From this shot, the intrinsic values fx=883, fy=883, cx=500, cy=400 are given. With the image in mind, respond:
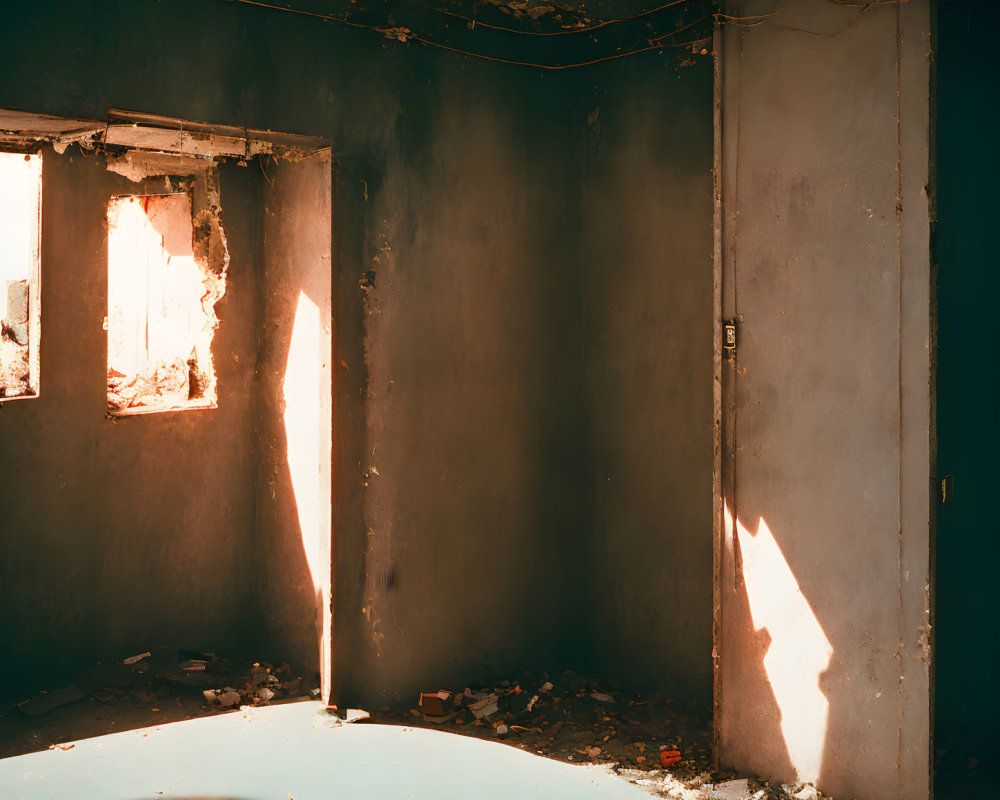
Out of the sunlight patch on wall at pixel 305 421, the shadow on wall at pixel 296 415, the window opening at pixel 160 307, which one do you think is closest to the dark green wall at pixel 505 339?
the shadow on wall at pixel 296 415

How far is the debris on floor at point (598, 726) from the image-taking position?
3484 millimetres

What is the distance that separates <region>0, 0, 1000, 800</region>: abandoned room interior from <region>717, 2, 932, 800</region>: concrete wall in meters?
0.01

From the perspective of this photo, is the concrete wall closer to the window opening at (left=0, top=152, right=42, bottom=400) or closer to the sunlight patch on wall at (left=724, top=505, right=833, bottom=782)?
the sunlight patch on wall at (left=724, top=505, right=833, bottom=782)

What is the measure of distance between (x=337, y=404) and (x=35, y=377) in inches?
59.1

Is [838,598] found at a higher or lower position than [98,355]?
lower

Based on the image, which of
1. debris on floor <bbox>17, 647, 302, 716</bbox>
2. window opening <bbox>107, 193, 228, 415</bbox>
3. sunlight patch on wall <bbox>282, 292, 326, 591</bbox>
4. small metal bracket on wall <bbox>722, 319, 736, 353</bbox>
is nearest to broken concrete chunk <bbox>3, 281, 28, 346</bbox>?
window opening <bbox>107, 193, 228, 415</bbox>

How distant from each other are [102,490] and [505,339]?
219 centimetres

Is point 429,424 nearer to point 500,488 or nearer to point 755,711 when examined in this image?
point 500,488

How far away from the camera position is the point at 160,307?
4.73 metres

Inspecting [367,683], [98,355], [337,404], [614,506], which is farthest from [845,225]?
[98,355]

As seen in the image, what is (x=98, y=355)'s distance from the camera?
14.6 ft

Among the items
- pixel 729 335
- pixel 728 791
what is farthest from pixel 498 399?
pixel 728 791

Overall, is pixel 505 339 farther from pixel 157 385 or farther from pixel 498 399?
pixel 157 385

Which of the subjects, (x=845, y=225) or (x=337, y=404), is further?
(x=337, y=404)
